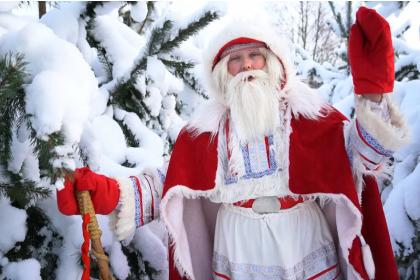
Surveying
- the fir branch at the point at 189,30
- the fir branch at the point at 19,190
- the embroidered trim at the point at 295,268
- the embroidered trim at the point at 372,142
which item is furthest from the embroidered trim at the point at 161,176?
the embroidered trim at the point at 372,142

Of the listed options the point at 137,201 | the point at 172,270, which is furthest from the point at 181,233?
the point at 137,201

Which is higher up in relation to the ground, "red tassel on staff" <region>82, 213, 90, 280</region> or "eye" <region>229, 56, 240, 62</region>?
"eye" <region>229, 56, 240, 62</region>

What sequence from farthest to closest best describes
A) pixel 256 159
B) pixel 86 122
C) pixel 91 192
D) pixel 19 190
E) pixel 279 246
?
pixel 256 159 < pixel 279 246 < pixel 91 192 < pixel 86 122 < pixel 19 190

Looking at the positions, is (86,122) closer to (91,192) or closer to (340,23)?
(91,192)

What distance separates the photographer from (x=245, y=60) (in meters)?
2.18

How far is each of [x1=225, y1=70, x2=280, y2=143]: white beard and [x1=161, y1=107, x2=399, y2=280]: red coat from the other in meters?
0.13

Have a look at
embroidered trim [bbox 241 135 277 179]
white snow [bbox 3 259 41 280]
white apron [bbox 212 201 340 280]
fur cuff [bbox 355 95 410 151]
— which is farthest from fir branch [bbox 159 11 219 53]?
white snow [bbox 3 259 41 280]

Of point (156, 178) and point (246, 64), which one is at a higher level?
point (246, 64)

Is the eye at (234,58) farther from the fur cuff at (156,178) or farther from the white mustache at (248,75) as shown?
the fur cuff at (156,178)

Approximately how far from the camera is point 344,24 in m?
5.93

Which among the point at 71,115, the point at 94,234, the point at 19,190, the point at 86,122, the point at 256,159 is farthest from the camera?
the point at 256,159

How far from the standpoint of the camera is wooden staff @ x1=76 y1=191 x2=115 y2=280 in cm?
169

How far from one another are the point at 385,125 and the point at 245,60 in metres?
0.83

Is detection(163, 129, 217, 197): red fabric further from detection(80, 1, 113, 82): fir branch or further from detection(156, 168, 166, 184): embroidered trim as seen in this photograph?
detection(80, 1, 113, 82): fir branch
